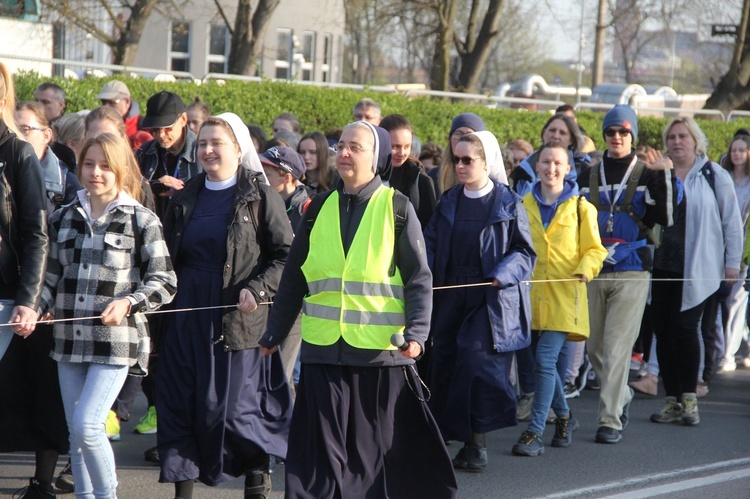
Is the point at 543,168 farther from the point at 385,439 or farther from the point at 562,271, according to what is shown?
the point at 385,439

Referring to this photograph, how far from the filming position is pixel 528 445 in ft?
24.0

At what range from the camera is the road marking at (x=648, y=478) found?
641cm

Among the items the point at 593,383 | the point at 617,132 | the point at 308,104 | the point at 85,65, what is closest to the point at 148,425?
the point at 617,132

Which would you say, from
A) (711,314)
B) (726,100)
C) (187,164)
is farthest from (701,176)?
(726,100)

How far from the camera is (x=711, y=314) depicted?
31.4ft

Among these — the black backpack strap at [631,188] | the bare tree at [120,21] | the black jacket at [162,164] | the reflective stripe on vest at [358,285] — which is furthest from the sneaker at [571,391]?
the bare tree at [120,21]

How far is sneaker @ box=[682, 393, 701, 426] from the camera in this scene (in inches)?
329

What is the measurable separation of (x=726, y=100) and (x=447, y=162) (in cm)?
2329

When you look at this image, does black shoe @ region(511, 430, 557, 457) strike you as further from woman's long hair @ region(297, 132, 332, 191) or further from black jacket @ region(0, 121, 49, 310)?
black jacket @ region(0, 121, 49, 310)

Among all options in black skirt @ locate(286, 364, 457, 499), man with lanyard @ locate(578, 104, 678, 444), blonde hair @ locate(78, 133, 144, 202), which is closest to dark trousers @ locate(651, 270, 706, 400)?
man with lanyard @ locate(578, 104, 678, 444)

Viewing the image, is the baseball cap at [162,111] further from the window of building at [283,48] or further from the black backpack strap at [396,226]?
the window of building at [283,48]

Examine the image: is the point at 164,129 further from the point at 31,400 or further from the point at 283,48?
the point at 283,48

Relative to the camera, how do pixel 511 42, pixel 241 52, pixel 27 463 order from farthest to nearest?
pixel 511 42 < pixel 241 52 < pixel 27 463

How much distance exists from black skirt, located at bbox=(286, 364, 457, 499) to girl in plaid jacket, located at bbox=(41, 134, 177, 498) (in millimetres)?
844
